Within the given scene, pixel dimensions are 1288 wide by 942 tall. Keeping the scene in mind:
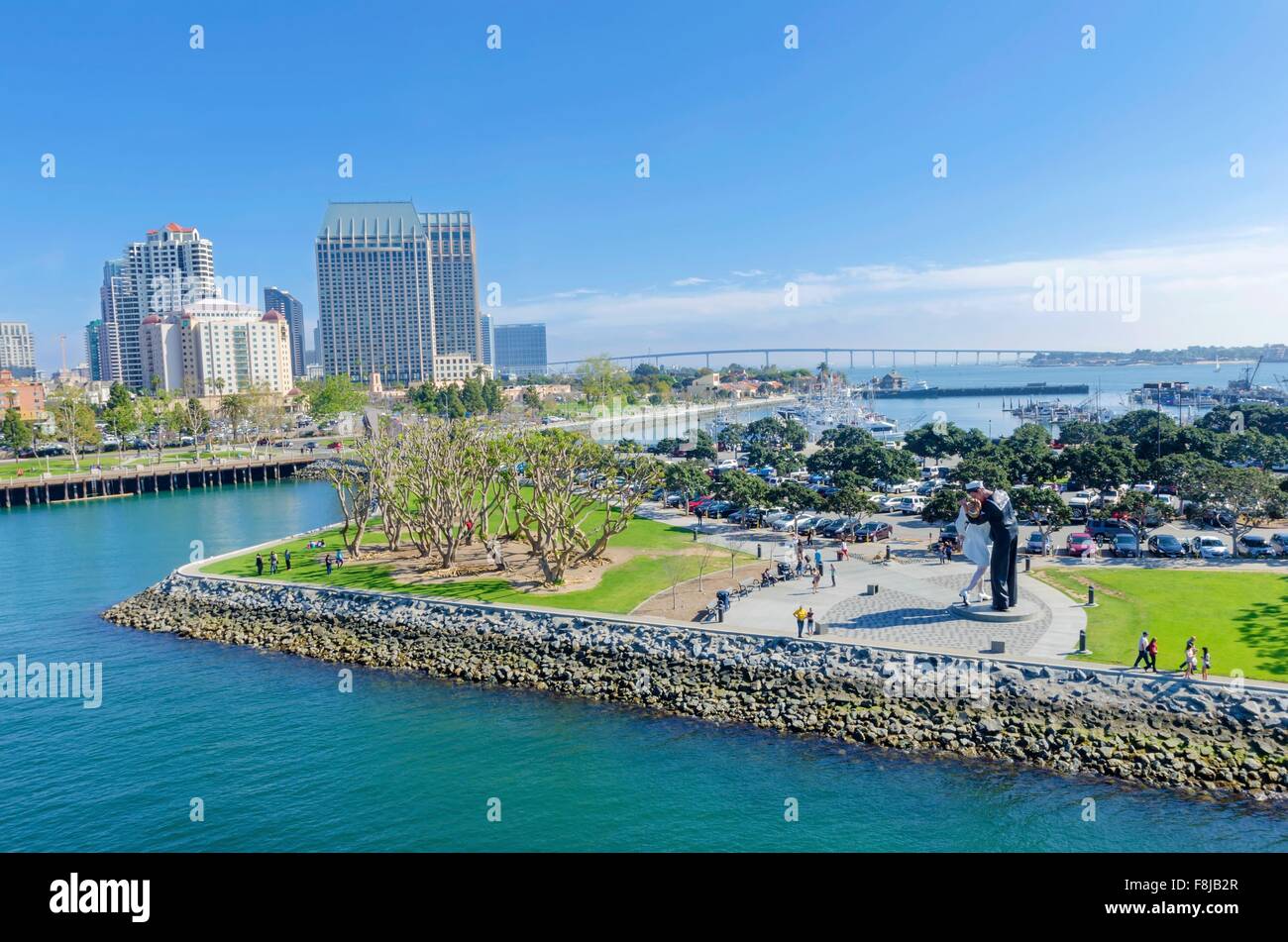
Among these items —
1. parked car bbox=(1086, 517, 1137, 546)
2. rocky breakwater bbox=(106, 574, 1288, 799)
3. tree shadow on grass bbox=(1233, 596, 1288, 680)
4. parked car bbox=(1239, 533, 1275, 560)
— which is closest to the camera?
rocky breakwater bbox=(106, 574, 1288, 799)

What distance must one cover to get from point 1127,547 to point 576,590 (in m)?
27.3

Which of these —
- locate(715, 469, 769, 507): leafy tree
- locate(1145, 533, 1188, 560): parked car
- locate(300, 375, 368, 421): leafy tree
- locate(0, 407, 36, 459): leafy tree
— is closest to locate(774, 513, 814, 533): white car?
locate(715, 469, 769, 507): leafy tree

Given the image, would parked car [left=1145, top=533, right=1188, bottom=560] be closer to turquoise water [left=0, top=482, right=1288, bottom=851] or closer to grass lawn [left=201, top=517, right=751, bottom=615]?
grass lawn [left=201, top=517, right=751, bottom=615]

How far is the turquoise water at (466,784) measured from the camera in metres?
23.3

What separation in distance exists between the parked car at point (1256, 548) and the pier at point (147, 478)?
319 ft

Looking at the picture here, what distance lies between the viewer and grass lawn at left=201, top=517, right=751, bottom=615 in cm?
4041

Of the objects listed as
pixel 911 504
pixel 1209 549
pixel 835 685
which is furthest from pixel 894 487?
pixel 835 685

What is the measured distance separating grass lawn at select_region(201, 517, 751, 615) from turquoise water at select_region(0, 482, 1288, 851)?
664 centimetres

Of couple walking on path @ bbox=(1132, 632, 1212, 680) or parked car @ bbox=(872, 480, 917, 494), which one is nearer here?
couple walking on path @ bbox=(1132, 632, 1212, 680)

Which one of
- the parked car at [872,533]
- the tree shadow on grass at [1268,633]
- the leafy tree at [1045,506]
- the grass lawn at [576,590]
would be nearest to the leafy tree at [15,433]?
the grass lawn at [576,590]

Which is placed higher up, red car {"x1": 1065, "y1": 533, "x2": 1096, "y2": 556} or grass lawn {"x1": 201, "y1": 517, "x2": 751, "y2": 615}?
red car {"x1": 1065, "y1": 533, "x2": 1096, "y2": 556}

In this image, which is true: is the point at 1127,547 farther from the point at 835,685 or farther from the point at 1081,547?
the point at 835,685

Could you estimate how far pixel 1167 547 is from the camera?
43875 mm

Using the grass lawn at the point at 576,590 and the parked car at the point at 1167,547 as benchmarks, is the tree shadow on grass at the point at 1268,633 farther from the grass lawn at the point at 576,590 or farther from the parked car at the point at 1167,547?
the grass lawn at the point at 576,590
